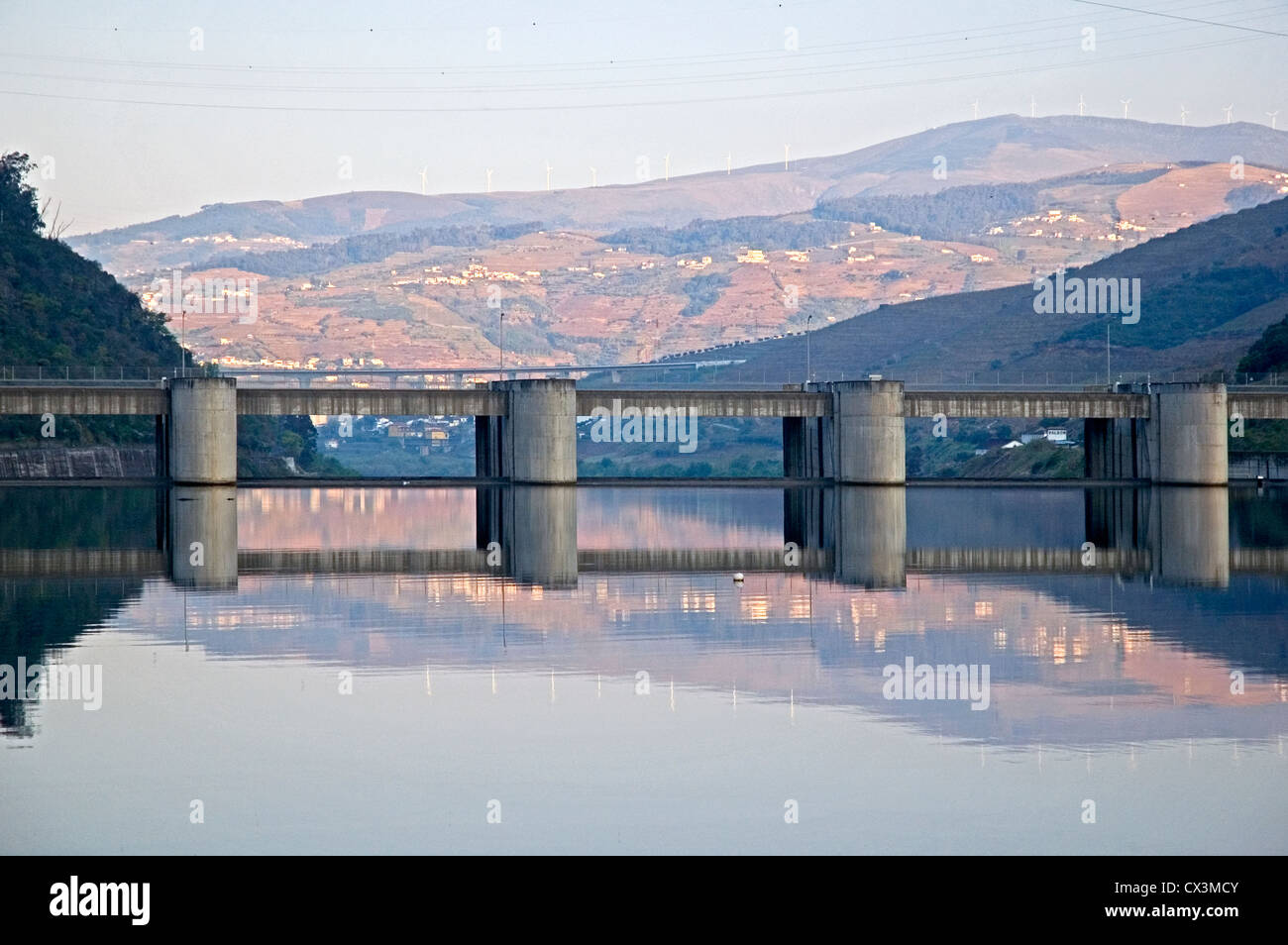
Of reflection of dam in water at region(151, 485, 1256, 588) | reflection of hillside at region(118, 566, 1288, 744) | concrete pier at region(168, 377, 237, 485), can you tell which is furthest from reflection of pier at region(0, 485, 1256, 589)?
concrete pier at region(168, 377, 237, 485)

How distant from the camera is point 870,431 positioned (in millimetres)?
92562

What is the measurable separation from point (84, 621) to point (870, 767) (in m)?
19.8

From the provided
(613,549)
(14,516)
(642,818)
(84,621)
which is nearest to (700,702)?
(642,818)

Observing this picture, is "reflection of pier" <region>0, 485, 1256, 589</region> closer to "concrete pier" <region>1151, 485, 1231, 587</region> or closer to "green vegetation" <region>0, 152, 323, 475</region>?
"concrete pier" <region>1151, 485, 1231, 587</region>

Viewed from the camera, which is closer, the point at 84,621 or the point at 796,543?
the point at 84,621

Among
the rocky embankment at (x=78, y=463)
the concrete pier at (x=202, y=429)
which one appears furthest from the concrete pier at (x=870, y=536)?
the rocky embankment at (x=78, y=463)

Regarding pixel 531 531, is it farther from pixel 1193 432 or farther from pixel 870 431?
pixel 1193 432

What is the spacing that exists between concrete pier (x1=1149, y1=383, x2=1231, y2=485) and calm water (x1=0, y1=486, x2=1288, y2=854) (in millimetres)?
37086

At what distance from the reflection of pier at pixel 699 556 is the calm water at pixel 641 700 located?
328 millimetres

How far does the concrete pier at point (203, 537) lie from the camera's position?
46688mm

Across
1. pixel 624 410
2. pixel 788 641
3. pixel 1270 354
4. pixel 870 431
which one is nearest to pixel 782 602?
pixel 788 641

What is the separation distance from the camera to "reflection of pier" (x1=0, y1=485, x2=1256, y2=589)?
161 ft
